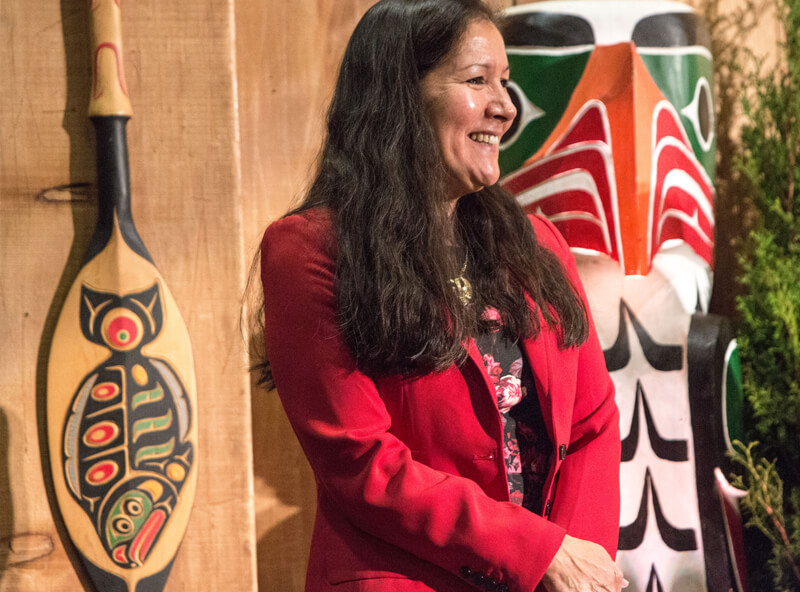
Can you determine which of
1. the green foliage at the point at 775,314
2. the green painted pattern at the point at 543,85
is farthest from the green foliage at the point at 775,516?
the green painted pattern at the point at 543,85

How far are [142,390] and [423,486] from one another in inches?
36.3

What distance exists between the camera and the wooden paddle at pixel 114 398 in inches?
68.7

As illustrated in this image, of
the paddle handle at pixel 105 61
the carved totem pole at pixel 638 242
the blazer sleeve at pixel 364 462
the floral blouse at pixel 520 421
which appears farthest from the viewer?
the carved totem pole at pixel 638 242

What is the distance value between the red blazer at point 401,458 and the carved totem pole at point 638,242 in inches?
30.8

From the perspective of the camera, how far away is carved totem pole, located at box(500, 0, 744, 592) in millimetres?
1908

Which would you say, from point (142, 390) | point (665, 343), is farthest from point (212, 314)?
point (665, 343)

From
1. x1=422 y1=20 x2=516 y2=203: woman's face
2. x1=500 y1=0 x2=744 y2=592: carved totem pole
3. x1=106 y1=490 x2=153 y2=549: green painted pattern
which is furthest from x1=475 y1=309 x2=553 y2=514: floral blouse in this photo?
x1=106 y1=490 x2=153 y2=549: green painted pattern

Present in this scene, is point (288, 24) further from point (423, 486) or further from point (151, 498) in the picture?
point (423, 486)

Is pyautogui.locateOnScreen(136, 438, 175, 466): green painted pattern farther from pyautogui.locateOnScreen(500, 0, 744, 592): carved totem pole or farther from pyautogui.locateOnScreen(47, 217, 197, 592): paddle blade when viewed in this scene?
pyautogui.locateOnScreen(500, 0, 744, 592): carved totem pole

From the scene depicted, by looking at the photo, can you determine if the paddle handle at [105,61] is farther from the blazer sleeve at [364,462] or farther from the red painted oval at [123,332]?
the blazer sleeve at [364,462]

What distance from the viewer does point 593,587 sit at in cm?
106

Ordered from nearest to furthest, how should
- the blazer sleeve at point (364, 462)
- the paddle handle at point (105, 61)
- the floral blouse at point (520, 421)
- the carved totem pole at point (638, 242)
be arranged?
the blazer sleeve at point (364, 462), the floral blouse at point (520, 421), the paddle handle at point (105, 61), the carved totem pole at point (638, 242)

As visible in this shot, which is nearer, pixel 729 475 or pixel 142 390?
pixel 142 390

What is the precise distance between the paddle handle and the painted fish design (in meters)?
0.36
